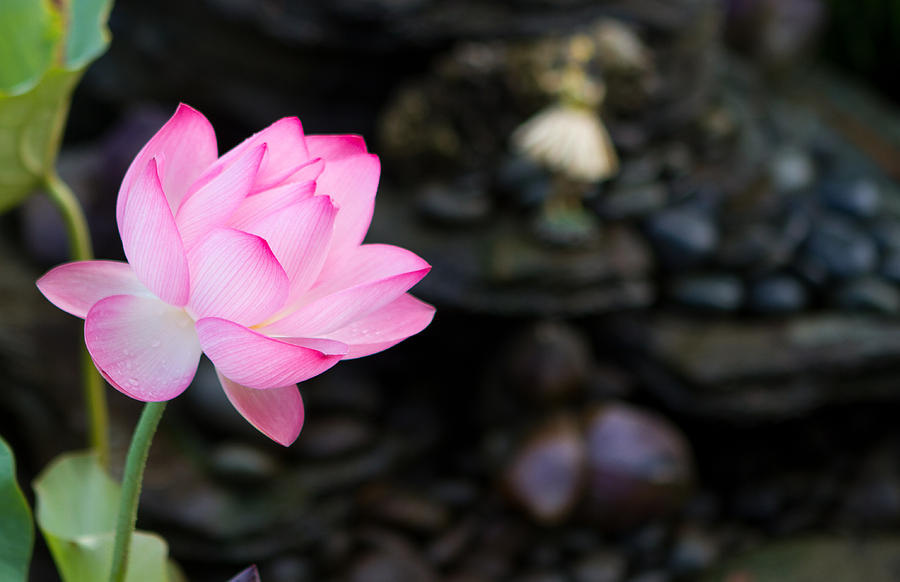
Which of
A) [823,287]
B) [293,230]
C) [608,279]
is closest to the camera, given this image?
[293,230]

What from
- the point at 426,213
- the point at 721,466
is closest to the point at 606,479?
the point at 721,466

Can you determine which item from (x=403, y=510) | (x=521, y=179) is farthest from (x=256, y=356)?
(x=521, y=179)

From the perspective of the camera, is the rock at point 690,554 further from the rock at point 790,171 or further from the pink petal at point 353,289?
the pink petal at point 353,289

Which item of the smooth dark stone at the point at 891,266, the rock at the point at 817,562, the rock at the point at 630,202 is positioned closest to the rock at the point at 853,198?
the smooth dark stone at the point at 891,266

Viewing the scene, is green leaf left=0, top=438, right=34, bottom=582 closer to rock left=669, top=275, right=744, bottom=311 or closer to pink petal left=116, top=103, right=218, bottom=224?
pink petal left=116, top=103, right=218, bottom=224

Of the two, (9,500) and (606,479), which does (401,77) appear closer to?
(606,479)

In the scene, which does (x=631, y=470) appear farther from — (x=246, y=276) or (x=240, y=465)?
(x=246, y=276)

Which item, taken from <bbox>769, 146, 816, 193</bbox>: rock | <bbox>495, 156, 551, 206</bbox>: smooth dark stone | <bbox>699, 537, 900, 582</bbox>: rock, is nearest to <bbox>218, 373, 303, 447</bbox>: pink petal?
<bbox>495, 156, 551, 206</bbox>: smooth dark stone
